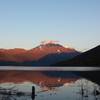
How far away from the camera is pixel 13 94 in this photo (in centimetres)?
4556

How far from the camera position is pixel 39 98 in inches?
1692

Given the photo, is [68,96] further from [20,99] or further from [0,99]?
[0,99]

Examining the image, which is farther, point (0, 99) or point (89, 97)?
point (89, 97)

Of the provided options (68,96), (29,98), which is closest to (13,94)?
(29,98)

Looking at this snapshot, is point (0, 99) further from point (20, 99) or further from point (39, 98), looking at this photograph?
point (39, 98)

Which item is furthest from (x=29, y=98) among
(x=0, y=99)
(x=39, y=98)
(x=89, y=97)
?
(x=89, y=97)

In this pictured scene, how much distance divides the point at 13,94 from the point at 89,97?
404 inches

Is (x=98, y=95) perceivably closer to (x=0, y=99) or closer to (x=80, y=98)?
(x=80, y=98)

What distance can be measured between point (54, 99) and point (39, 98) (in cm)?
193

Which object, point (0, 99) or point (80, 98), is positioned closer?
point (0, 99)

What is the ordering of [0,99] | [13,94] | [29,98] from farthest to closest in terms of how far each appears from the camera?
[13,94] → [29,98] → [0,99]

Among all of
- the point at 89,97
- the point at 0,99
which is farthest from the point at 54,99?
the point at 0,99

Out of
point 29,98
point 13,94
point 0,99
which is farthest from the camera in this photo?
point 13,94

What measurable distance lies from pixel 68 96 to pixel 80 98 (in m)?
4.04
